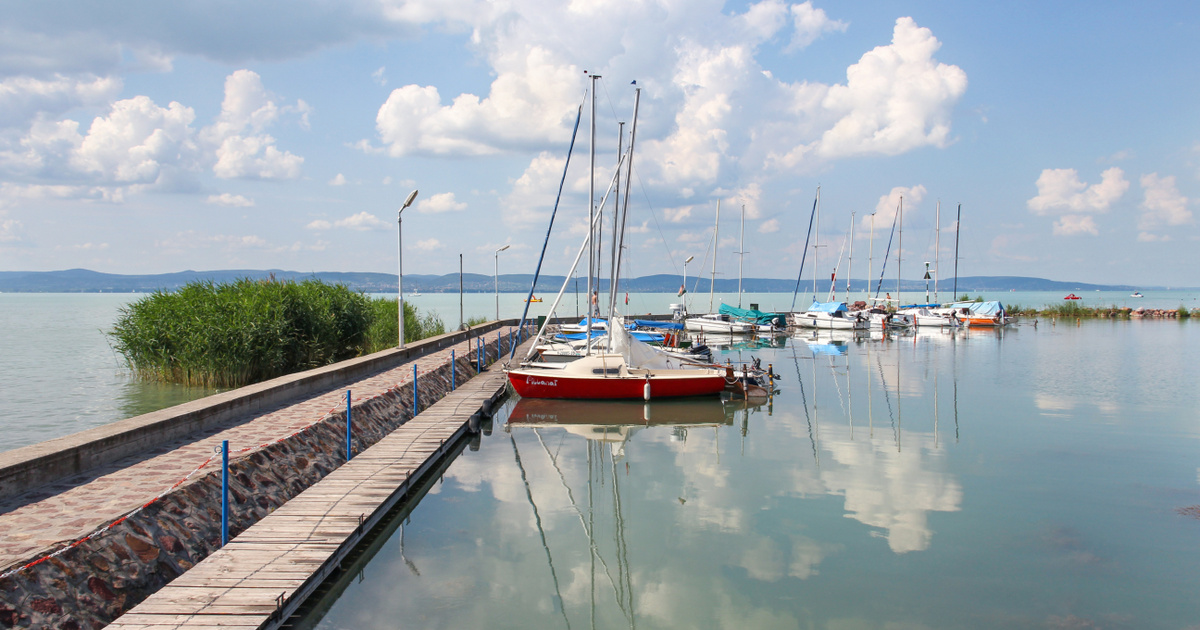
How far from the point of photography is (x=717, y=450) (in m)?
17.4

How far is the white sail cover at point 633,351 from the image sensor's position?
899 inches

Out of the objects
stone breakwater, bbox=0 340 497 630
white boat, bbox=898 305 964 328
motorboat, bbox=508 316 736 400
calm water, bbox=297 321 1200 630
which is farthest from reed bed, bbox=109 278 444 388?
white boat, bbox=898 305 964 328

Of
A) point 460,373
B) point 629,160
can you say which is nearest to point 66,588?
point 460,373

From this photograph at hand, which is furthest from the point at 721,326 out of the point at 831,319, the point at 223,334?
the point at 223,334

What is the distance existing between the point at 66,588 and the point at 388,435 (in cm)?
862

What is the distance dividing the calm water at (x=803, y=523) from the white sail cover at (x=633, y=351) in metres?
1.41

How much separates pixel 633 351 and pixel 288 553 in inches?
613

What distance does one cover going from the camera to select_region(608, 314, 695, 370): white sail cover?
22.8 metres

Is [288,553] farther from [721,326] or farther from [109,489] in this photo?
[721,326]

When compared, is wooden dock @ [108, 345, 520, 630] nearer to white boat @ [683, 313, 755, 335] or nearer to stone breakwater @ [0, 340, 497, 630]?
stone breakwater @ [0, 340, 497, 630]

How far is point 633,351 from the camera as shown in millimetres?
23016

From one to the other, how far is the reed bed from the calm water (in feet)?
27.5

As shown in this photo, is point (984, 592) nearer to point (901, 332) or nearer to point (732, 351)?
point (732, 351)

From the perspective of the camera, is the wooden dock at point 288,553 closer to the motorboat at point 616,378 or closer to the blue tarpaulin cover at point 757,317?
the motorboat at point 616,378
